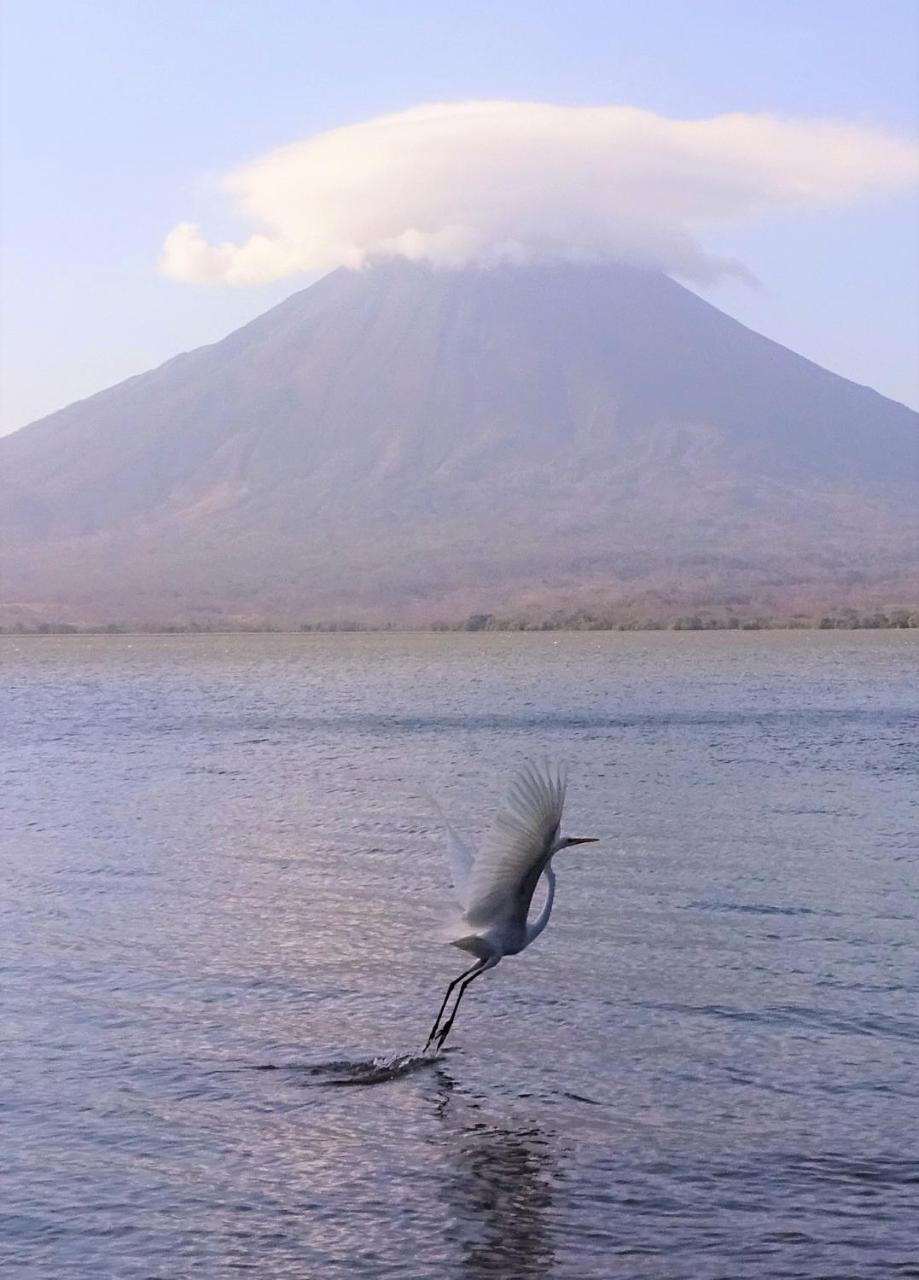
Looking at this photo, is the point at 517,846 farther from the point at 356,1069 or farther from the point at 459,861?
the point at 356,1069

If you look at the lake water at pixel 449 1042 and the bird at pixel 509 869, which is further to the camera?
the bird at pixel 509 869

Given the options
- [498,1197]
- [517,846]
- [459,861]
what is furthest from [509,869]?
[498,1197]

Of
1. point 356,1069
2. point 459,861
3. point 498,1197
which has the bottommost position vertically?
point 498,1197

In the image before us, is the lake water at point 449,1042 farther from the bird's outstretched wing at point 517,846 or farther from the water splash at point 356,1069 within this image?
the bird's outstretched wing at point 517,846

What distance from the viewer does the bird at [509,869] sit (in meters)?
11.8

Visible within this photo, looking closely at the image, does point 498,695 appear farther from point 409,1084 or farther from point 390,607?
point 390,607

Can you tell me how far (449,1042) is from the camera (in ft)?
44.8

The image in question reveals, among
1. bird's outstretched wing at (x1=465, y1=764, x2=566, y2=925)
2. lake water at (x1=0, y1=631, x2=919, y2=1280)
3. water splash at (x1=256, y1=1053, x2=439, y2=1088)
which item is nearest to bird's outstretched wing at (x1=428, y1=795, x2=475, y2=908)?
bird's outstretched wing at (x1=465, y1=764, x2=566, y2=925)

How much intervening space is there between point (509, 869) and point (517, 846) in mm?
259

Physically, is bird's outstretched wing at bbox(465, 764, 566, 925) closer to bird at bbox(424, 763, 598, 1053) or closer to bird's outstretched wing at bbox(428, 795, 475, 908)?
bird at bbox(424, 763, 598, 1053)

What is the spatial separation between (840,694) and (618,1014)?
51128 millimetres

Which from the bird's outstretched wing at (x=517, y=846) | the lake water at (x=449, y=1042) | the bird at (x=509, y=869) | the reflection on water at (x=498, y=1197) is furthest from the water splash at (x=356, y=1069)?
the bird's outstretched wing at (x=517, y=846)

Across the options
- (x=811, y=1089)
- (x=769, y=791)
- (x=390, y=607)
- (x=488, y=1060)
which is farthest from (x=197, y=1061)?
(x=390, y=607)

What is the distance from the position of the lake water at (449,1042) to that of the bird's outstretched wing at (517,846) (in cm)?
130
